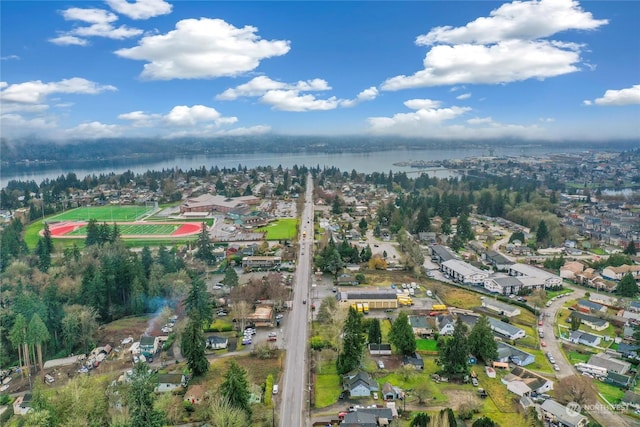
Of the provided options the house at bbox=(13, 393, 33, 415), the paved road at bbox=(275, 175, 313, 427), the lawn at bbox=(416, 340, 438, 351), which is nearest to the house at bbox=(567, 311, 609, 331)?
the lawn at bbox=(416, 340, 438, 351)

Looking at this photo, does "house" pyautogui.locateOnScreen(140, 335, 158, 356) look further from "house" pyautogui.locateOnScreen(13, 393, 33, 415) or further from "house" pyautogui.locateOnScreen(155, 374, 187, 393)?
"house" pyautogui.locateOnScreen(13, 393, 33, 415)

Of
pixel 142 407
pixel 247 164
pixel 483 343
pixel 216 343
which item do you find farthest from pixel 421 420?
pixel 247 164

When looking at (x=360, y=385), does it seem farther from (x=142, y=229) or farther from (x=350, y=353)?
(x=142, y=229)

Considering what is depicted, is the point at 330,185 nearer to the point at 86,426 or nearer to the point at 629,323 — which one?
the point at 629,323

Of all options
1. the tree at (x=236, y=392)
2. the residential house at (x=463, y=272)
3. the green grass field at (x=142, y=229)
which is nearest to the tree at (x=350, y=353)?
the tree at (x=236, y=392)

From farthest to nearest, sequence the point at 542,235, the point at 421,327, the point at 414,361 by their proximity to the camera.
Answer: the point at 542,235 < the point at 421,327 < the point at 414,361

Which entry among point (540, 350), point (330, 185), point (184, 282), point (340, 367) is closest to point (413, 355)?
point (340, 367)
